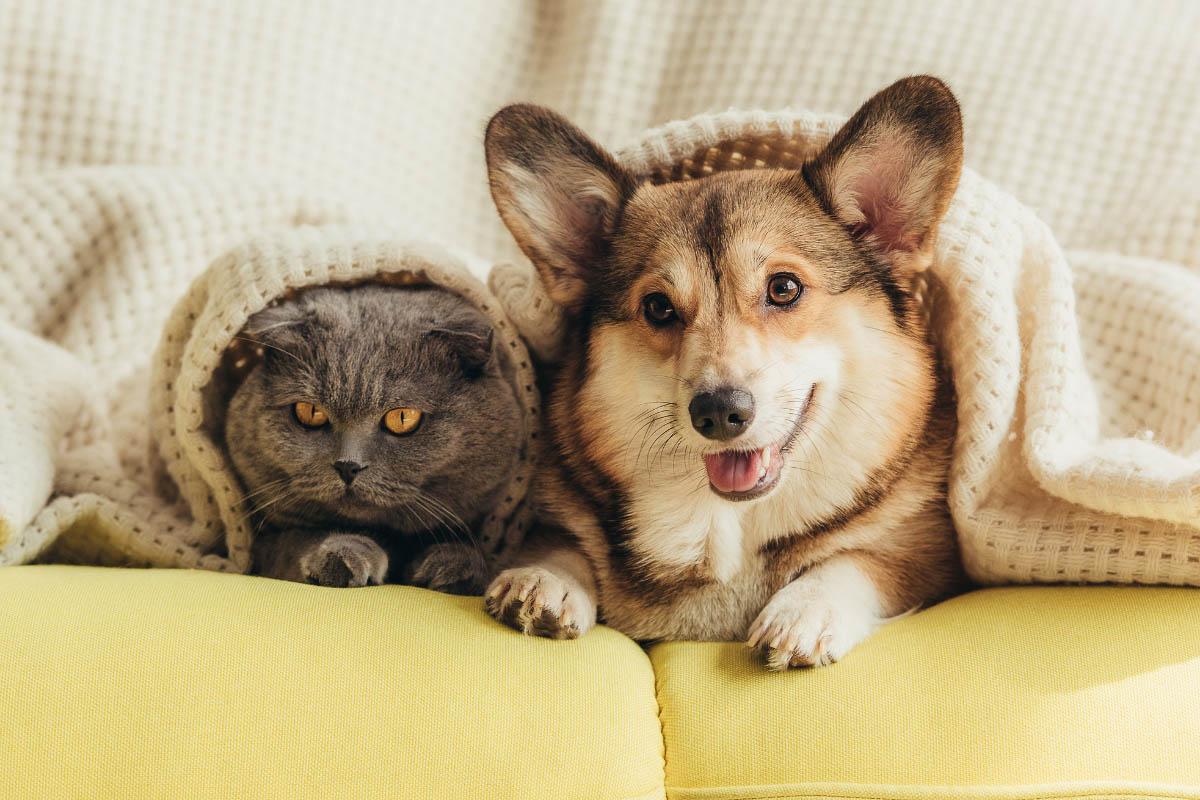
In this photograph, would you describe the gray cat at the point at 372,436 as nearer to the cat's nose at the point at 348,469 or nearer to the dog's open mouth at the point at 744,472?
the cat's nose at the point at 348,469

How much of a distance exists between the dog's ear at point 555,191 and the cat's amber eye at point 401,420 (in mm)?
288

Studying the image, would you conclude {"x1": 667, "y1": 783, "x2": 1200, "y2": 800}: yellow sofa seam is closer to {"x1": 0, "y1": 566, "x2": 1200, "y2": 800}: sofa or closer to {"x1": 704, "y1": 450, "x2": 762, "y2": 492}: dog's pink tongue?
{"x1": 0, "y1": 566, "x2": 1200, "y2": 800}: sofa

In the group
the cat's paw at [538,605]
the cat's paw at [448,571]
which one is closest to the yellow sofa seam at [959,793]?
the cat's paw at [538,605]

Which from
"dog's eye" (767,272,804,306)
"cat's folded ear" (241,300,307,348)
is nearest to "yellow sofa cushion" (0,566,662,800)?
"cat's folded ear" (241,300,307,348)

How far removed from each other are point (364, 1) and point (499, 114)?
107 centimetres

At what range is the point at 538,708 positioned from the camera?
1167 millimetres

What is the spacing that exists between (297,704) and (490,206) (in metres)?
1.55

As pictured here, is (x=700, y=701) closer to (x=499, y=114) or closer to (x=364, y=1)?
(x=499, y=114)

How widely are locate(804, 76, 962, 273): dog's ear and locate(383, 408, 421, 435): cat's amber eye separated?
27.4 inches

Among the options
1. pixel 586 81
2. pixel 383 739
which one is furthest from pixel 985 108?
pixel 383 739

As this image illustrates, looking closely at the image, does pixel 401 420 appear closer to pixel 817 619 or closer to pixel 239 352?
pixel 239 352

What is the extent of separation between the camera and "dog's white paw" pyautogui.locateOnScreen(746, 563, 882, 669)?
1.26 m

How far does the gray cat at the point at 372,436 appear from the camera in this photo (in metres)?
1.53

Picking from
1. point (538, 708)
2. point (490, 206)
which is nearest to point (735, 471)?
point (538, 708)
